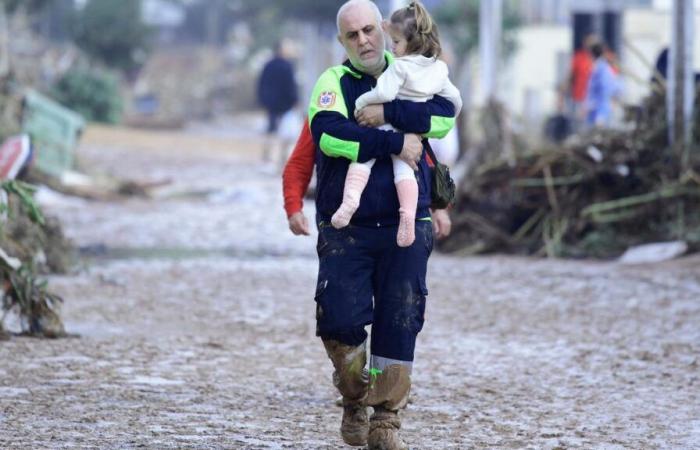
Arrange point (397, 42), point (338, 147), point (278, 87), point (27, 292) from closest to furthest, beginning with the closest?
1. point (338, 147)
2. point (397, 42)
3. point (27, 292)
4. point (278, 87)

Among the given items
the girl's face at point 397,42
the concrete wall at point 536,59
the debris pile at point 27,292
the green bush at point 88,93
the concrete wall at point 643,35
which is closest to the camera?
the girl's face at point 397,42

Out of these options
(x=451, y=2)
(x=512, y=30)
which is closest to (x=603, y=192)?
(x=451, y=2)

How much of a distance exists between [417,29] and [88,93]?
111 ft

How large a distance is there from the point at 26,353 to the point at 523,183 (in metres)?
7.14

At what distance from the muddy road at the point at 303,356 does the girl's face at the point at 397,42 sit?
1492 mm

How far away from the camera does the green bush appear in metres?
38.4

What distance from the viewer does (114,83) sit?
39.3 metres

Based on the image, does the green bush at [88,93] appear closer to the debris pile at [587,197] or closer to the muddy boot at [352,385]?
the debris pile at [587,197]

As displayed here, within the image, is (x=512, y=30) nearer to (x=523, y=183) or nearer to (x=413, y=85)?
(x=523, y=183)

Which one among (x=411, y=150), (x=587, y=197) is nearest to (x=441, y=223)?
(x=411, y=150)

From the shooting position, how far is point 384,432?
18.3 ft

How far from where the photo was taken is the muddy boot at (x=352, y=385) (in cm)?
571

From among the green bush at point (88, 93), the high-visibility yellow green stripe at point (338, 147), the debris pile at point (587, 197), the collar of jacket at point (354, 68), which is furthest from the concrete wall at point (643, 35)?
the high-visibility yellow green stripe at point (338, 147)

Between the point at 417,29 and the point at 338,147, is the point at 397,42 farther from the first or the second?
the point at 338,147
